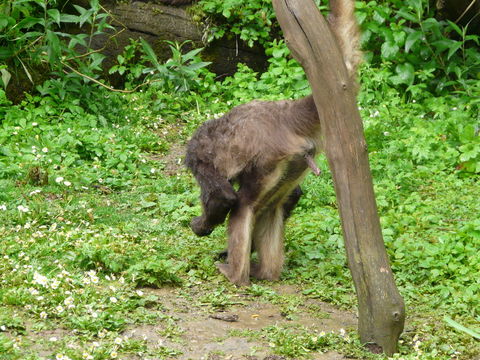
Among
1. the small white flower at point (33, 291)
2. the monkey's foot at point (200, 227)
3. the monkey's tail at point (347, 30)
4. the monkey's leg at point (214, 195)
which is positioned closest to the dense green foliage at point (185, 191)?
the small white flower at point (33, 291)

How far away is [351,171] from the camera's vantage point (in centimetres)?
514

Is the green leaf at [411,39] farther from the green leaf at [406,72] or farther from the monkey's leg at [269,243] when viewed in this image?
the monkey's leg at [269,243]

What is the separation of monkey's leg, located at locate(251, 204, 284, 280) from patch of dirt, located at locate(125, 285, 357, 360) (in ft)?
0.81

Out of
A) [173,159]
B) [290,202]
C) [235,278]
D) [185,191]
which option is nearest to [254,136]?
[290,202]

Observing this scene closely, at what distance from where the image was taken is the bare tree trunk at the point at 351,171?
512 cm

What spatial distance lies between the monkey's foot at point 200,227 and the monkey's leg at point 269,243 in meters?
0.44

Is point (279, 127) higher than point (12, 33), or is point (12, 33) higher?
point (12, 33)

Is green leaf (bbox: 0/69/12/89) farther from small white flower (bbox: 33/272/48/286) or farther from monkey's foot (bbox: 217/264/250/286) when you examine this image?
small white flower (bbox: 33/272/48/286)

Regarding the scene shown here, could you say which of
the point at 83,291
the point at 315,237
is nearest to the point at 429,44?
the point at 315,237

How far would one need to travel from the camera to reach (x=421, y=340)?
5652 millimetres

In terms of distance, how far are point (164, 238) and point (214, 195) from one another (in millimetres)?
1119

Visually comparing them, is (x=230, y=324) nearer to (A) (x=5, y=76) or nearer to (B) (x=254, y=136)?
(B) (x=254, y=136)

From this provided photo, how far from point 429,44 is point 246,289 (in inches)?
227

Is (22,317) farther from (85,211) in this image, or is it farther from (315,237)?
(315,237)
